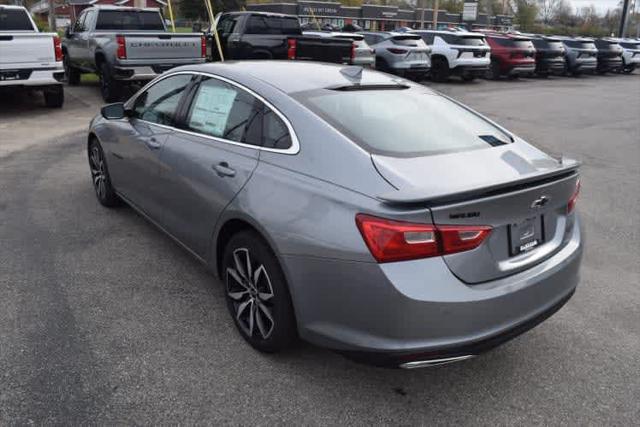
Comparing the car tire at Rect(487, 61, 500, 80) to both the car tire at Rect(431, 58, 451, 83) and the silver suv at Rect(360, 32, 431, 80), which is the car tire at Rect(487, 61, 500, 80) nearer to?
the car tire at Rect(431, 58, 451, 83)

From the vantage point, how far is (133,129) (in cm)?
469

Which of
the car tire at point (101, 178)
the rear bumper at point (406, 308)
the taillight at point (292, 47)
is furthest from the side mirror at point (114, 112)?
the taillight at point (292, 47)

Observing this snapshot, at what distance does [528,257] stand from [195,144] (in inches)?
85.6

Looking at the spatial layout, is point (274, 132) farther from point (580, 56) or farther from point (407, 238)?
point (580, 56)

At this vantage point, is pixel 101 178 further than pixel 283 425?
Yes

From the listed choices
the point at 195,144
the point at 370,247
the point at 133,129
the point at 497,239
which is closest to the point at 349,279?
the point at 370,247

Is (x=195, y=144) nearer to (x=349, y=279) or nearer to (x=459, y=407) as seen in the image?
(x=349, y=279)

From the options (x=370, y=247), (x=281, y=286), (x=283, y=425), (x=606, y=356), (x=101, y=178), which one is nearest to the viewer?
(x=370, y=247)

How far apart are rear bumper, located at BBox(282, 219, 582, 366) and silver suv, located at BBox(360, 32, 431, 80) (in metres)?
16.6

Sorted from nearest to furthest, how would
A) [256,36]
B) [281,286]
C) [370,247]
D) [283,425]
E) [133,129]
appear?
1. [370,247]
2. [283,425]
3. [281,286]
4. [133,129]
5. [256,36]

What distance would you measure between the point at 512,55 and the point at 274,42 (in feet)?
36.2

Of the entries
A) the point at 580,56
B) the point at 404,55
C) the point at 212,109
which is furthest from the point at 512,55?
the point at 212,109

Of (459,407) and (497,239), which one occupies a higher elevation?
(497,239)

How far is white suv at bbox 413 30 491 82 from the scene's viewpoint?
780 inches
